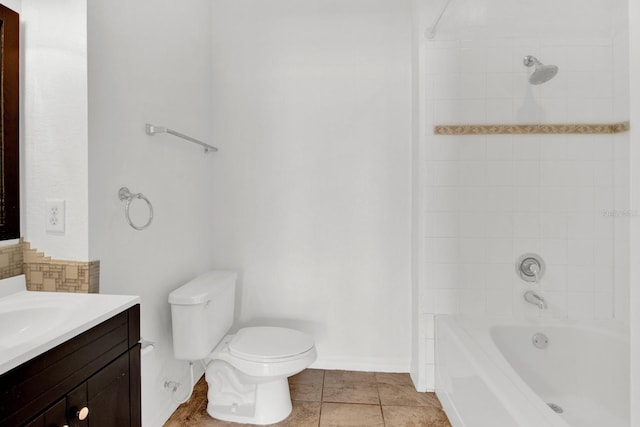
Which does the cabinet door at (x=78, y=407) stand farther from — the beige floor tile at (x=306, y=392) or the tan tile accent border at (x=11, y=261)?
the beige floor tile at (x=306, y=392)

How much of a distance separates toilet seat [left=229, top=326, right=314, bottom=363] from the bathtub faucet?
1.17m

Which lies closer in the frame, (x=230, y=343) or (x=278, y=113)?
(x=230, y=343)

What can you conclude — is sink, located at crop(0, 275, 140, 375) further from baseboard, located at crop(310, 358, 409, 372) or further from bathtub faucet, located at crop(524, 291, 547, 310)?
bathtub faucet, located at crop(524, 291, 547, 310)

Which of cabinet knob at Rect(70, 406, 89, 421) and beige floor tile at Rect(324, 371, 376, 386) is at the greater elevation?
A: cabinet knob at Rect(70, 406, 89, 421)

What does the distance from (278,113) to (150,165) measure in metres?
0.92

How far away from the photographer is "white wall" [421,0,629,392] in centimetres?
159

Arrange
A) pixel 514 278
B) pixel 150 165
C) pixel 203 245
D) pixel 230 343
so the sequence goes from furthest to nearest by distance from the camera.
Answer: pixel 203 245
pixel 514 278
pixel 230 343
pixel 150 165

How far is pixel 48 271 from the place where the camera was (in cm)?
121

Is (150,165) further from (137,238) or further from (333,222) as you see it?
(333,222)

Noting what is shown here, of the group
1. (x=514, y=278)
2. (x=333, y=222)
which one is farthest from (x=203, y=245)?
(x=514, y=278)

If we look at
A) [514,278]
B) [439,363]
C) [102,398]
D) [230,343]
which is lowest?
[439,363]

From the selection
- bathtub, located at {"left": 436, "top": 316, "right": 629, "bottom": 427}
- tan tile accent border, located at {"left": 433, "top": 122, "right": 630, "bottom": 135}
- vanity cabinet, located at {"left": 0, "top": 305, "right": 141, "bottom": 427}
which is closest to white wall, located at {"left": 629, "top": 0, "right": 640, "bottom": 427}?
bathtub, located at {"left": 436, "top": 316, "right": 629, "bottom": 427}

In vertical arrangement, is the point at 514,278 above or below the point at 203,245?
below

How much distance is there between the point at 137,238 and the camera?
4.88 feet
